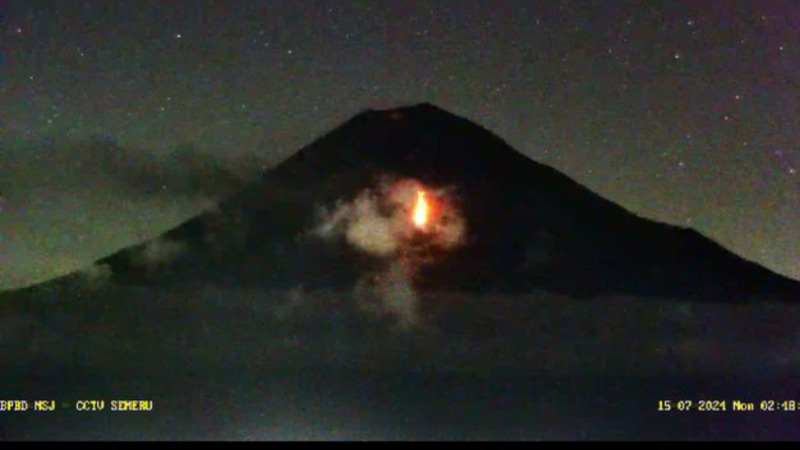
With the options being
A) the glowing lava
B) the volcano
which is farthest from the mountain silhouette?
the glowing lava

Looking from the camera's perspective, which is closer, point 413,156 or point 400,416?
point 400,416

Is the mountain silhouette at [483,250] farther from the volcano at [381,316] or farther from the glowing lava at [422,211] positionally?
the glowing lava at [422,211]

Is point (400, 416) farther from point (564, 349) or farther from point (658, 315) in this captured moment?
point (658, 315)

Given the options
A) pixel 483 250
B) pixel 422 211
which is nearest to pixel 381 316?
pixel 483 250

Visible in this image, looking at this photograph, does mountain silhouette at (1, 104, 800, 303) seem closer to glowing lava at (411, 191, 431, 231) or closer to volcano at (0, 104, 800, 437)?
volcano at (0, 104, 800, 437)

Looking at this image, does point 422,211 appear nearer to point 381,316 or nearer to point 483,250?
point 483,250

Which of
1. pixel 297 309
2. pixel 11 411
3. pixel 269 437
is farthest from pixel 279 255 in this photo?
pixel 11 411

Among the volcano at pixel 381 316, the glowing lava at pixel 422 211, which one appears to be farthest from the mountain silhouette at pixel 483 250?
the glowing lava at pixel 422 211
